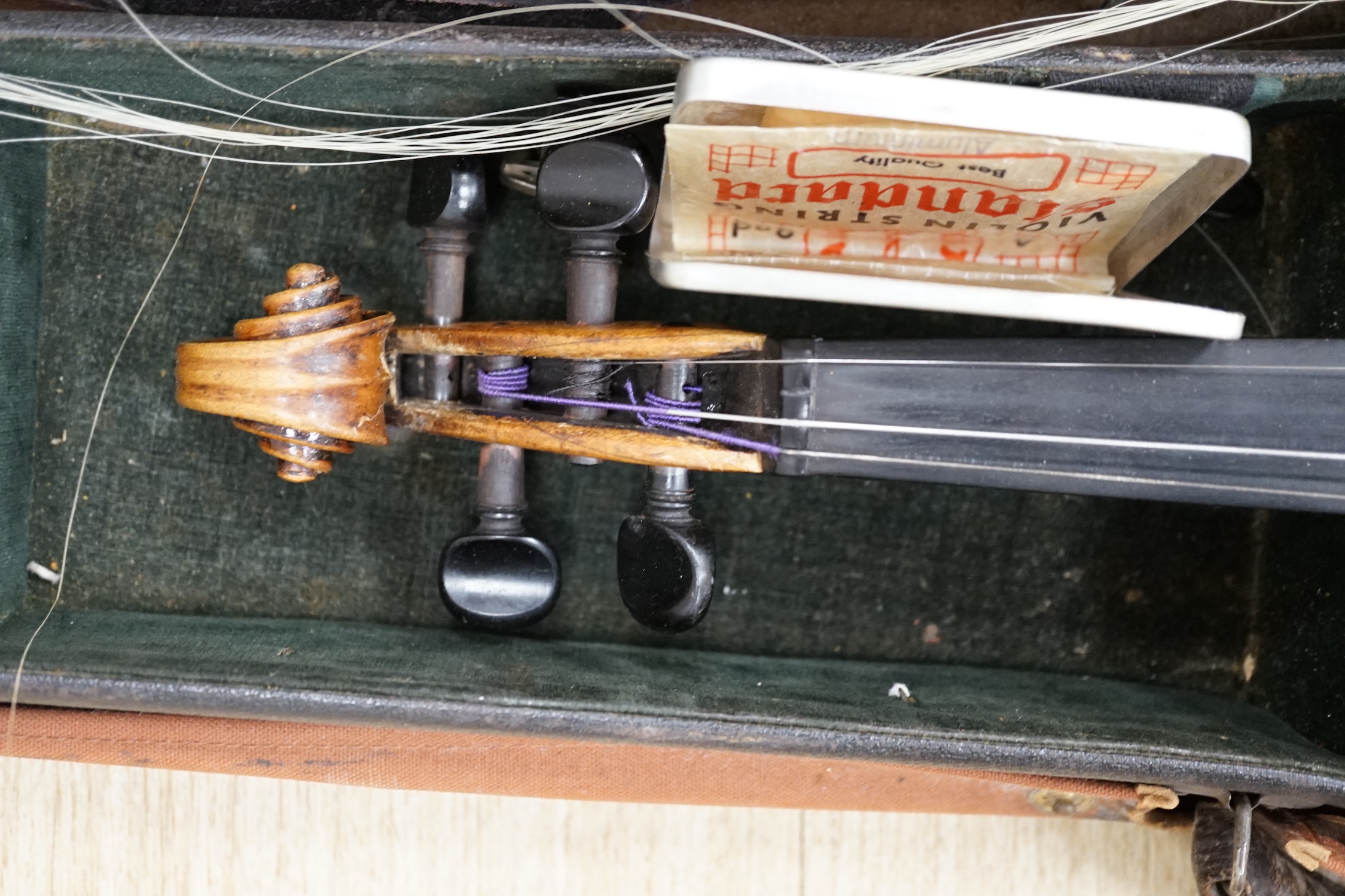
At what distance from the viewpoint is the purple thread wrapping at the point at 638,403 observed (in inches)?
37.7

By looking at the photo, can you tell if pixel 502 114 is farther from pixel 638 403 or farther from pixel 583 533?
pixel 583 533

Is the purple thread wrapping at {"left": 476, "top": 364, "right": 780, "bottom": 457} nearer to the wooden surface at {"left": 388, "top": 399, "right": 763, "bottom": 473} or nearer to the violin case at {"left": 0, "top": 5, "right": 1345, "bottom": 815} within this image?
the wooden surface at {"left": 388, "top": 399, "right": 763, "bottom": 473}

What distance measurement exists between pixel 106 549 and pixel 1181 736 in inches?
45.9

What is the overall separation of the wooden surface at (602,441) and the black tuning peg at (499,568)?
0.12 ft

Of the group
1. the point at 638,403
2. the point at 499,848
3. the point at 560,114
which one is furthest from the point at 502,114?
the point at 499,848

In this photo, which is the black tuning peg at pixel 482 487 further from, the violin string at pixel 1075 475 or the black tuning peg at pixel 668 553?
the violin string at pixel 1075 475

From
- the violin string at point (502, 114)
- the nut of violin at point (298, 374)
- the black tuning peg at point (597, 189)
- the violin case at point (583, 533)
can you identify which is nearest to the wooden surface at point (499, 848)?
the violin case at point (583, 533)

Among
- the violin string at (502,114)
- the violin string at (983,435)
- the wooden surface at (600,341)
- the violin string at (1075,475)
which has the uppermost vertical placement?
the violin string at (502,114)

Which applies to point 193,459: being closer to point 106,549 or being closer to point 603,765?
point 106,549

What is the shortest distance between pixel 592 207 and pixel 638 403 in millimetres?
187

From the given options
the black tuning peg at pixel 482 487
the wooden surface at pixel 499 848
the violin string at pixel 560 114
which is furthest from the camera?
the wooden surface at pixel 499 848

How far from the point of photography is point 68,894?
1318mm

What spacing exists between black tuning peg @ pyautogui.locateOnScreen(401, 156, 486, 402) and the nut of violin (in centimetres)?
5

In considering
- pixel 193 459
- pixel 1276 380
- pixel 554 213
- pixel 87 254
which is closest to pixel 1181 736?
pixel 1276 380
